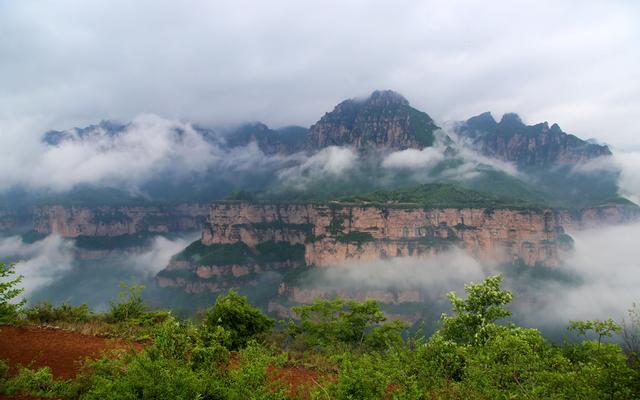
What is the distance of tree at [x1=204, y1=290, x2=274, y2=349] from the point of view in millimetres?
24281

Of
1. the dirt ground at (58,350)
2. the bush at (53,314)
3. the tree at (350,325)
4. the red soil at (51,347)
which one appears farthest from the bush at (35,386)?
the tree at (350,325)

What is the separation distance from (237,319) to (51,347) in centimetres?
1060

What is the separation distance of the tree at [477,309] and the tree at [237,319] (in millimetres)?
11939

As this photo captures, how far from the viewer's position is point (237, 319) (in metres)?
25.4

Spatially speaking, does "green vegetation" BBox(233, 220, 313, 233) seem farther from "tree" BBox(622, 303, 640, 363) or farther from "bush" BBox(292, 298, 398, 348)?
"tree" BBox(622, 303, 640, 363)

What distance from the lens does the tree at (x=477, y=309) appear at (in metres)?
19.4

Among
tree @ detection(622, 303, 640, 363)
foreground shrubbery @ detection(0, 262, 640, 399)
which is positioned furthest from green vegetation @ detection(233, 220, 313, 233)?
tree @ detection(622, 303, 640, 363)

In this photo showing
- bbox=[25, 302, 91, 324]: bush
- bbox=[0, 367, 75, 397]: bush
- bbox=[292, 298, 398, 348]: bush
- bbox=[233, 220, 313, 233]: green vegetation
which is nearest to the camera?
bbox=[0, 367, 75, 397]: bush

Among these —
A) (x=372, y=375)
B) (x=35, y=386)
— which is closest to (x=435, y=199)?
(x=372, y=375)

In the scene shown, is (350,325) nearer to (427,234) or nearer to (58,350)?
(58,350)

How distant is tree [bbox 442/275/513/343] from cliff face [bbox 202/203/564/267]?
11089cm

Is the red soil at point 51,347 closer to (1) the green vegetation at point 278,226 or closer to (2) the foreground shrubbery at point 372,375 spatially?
(2) the foreground shrubbery at point 372,375

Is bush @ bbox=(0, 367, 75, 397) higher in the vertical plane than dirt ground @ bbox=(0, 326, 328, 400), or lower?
higher

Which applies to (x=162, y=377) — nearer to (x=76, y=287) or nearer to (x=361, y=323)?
(x=361, y=323)
